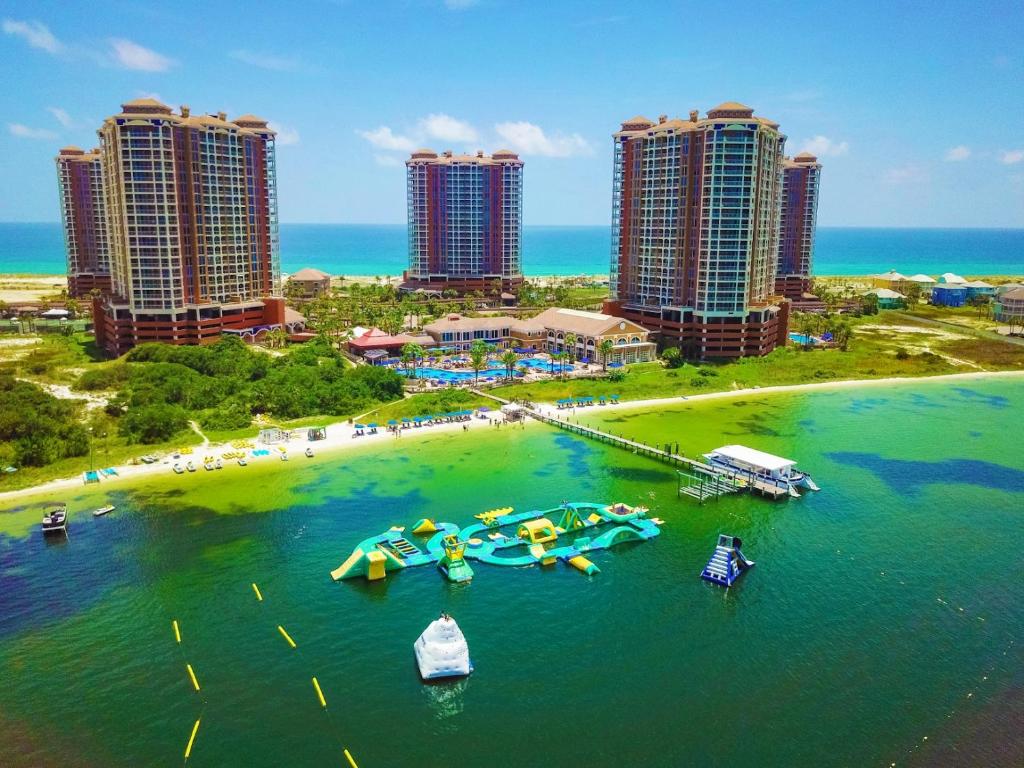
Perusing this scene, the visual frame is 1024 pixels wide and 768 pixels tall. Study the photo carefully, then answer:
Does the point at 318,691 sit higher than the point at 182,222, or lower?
lower

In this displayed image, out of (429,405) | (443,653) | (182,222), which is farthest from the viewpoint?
(182,222)

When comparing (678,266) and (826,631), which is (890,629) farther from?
(678,266)

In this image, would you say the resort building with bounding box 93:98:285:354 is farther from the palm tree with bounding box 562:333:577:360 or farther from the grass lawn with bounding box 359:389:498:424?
the palm tree with bounding box 562:333:577:360

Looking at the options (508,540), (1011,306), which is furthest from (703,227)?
(1011,306)

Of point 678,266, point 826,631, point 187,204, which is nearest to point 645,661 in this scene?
point 826,631

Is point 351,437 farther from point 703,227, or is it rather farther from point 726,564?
point 703,227

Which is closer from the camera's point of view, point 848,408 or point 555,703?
point 555,703
